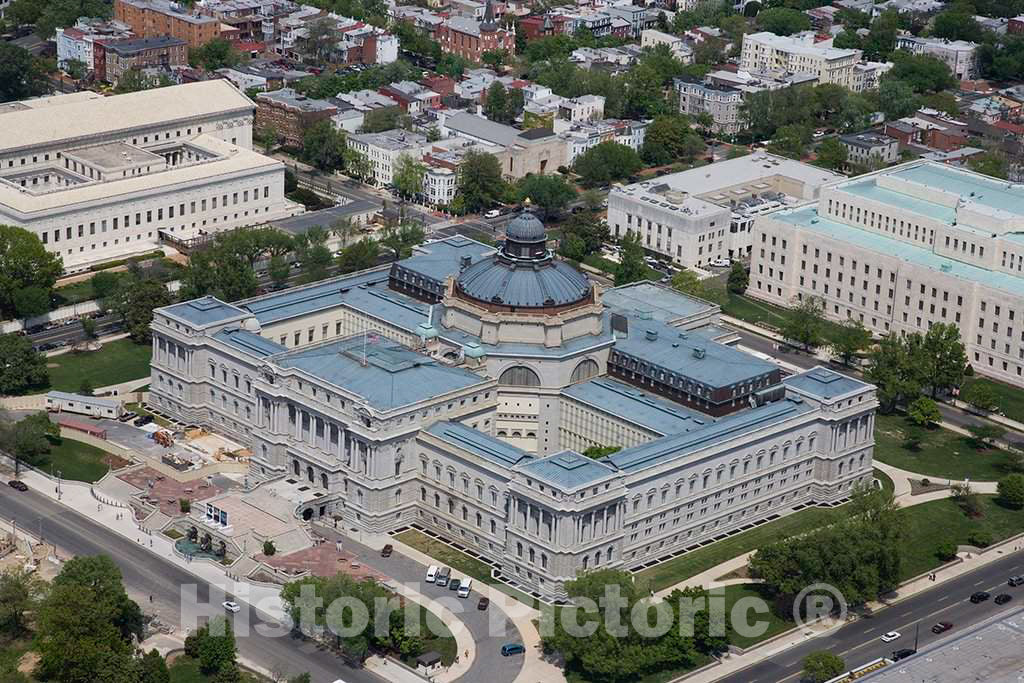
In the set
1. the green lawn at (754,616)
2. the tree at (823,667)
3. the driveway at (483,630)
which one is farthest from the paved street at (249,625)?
the tree at (823,667)

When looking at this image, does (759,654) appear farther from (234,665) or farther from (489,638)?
(234,665)

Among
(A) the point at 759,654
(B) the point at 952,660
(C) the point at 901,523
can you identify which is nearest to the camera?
Result: (B) the point at 952,660

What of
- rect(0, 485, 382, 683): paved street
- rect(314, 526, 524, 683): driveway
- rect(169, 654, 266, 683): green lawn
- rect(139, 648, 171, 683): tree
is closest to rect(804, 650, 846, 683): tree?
rect(314, 526, 524, 683): driveway

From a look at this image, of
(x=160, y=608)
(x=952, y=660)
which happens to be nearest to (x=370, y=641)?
(x=160, y=608)

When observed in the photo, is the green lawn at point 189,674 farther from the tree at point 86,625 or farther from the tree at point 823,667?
the tree at point 823,667

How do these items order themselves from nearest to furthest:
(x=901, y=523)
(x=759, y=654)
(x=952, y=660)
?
1. (x=952, y=660)
2. (x=759, y=654)
3. (x=901, y=523)
